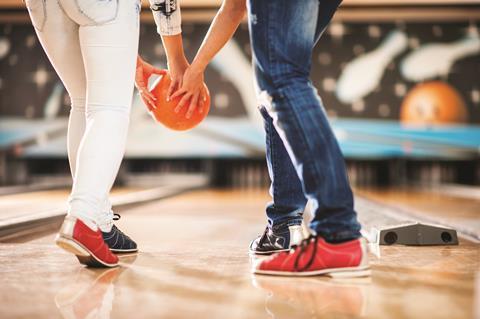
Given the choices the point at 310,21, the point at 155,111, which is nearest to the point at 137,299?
the point at 310,21

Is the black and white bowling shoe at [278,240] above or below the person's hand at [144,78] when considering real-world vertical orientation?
below

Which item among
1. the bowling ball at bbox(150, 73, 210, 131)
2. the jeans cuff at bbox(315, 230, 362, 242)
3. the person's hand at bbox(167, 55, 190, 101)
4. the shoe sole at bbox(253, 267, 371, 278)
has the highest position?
the person's hand at bbox(167, 55, 190, 101)

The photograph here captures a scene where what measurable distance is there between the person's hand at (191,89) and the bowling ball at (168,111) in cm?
2

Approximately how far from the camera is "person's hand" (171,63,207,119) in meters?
1.40

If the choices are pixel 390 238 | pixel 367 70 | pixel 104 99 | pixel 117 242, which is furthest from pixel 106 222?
pixel 367 70

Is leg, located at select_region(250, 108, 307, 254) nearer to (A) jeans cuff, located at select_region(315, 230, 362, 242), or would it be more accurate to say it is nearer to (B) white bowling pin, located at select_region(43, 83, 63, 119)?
(A) jeans cuff, located at select_region(315, 230, 362, 242)

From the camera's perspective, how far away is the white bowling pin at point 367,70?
253 inches

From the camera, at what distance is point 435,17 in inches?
253

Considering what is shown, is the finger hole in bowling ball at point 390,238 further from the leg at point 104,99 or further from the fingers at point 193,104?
the leg at point 104,99

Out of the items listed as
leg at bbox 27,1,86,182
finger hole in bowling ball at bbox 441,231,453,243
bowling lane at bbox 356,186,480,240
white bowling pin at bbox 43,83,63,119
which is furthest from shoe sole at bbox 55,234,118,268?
white bowling pin at bbox 43,83,63,119

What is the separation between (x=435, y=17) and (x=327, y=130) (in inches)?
237

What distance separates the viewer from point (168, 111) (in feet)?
4.89

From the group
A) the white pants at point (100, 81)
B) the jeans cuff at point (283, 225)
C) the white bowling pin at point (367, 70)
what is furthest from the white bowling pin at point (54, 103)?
the jeans cuff at point (283, 225)

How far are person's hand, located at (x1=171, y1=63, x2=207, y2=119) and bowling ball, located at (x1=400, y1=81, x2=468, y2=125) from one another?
5.26 meters
